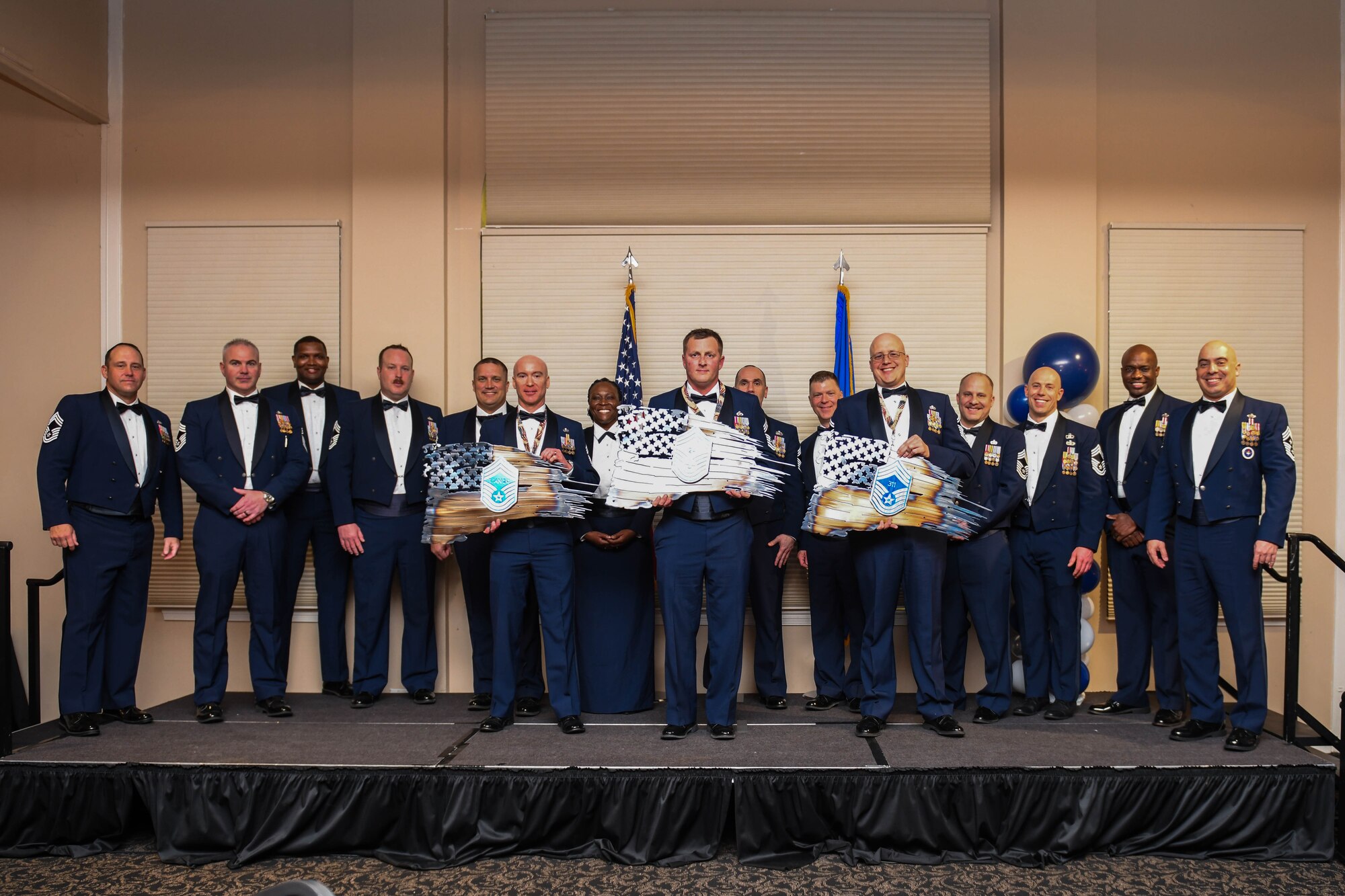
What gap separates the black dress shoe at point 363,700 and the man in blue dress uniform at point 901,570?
2.64 m

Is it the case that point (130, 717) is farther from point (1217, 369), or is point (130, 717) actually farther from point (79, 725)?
point (1217, 369)

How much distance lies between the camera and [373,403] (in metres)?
5.19

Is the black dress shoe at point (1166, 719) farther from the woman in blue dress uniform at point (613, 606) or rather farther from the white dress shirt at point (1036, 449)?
the woman in blue dress uniform at point (613, 606)

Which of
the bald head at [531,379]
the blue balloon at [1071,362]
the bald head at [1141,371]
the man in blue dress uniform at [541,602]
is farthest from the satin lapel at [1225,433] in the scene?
the bald head at [531,379]

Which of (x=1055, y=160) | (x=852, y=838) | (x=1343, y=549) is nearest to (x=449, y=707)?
(x=852, y=838)

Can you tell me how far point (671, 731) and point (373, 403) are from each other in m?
2.45

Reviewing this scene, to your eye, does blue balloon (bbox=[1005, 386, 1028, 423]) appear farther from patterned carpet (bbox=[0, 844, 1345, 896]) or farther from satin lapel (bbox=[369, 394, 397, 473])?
satin lapel (bbox=[369, 394, 397, 473])

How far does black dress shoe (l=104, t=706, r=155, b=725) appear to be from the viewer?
Answer: 15.4 feet

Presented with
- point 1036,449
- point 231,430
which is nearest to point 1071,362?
point 1036,449

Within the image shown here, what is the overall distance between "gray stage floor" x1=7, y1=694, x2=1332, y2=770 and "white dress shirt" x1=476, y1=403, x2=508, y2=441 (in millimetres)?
1490

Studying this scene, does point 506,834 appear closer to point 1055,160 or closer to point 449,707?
point 449,707

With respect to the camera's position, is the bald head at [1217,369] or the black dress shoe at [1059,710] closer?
the bald head at [1217,369]

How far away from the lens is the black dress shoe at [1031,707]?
15.5 ft

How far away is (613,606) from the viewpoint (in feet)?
16.3
